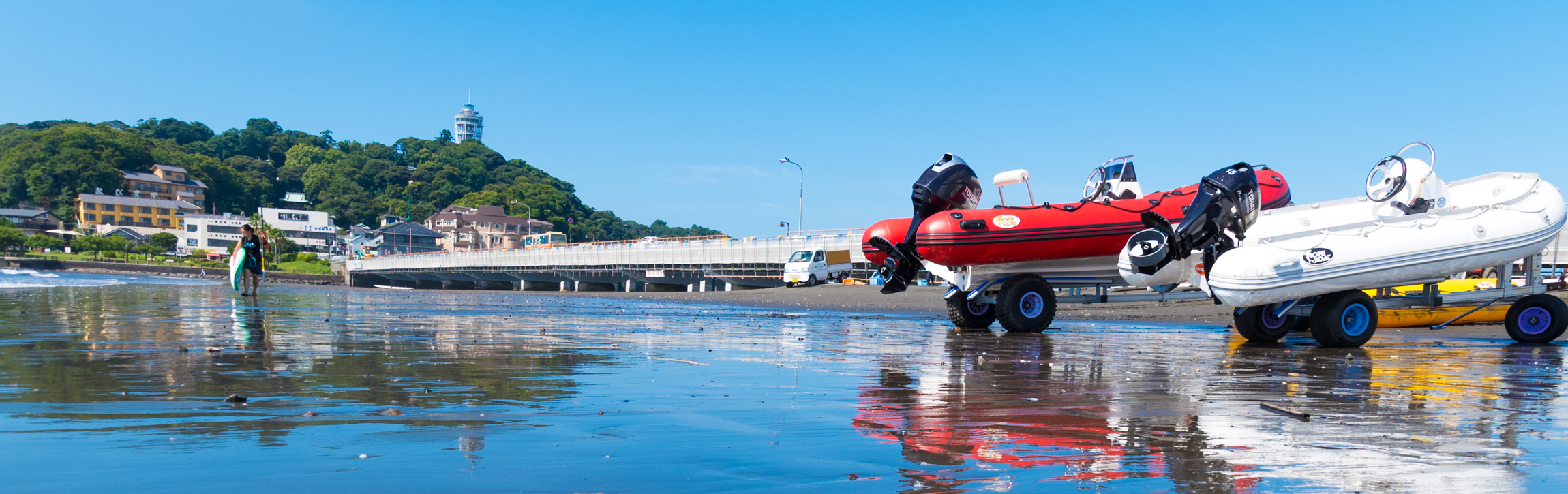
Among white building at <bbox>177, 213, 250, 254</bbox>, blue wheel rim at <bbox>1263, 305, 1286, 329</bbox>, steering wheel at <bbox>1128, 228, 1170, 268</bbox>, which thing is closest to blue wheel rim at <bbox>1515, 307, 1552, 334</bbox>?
blue wheel rim at <bbox>1263, 305, 1286, 329</bbox>

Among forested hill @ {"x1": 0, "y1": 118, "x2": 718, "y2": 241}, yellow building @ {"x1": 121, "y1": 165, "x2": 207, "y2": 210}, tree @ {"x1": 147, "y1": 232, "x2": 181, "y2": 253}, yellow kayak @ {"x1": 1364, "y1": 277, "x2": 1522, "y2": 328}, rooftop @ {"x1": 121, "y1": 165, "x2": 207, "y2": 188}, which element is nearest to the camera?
yellow kayak @ {"x1": 1364, "y1": 277, "x2": 1522, "y2": 328}

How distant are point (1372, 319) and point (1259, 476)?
927 cm

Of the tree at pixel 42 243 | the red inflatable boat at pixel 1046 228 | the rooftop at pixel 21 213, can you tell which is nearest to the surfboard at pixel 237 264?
the red inflatable boat at pixel 1046 228

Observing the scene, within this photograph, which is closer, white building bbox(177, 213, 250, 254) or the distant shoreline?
the distant shoreline

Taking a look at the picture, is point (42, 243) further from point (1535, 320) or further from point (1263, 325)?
point (1535, 320)

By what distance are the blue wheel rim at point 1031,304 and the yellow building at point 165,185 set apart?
16232 cm

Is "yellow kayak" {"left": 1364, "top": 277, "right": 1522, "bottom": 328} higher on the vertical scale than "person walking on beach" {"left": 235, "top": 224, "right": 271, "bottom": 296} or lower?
lower

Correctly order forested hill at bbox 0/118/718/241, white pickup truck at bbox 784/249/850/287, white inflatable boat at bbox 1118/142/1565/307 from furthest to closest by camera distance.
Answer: forested hill at bbox 0/118/718/241
white pickup truck at bbox 784/249/850/287
white inflatable boat at bbox 1118/142/1565/307

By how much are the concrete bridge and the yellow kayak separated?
30585 mm

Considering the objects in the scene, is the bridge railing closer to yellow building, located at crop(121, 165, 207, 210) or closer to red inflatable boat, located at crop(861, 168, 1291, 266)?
red inflatable boat, located at crop(861, 168, 1291, 266)

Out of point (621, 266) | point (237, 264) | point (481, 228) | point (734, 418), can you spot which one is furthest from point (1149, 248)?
point (481, 228)

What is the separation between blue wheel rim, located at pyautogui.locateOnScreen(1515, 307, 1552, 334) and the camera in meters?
11.8

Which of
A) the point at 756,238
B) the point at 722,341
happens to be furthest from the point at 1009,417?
the point at 756,238

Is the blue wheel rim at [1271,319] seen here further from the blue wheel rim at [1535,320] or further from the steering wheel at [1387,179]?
the blue wheel rim at [1535,320]
